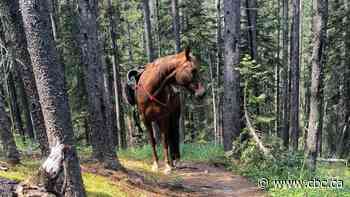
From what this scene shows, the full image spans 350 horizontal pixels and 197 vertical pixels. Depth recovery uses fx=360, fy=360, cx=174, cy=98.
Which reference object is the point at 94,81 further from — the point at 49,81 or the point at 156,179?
the point at 156,179

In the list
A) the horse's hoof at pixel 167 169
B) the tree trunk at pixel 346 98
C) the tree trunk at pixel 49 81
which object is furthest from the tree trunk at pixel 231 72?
the tree trunk at pixel 346 98

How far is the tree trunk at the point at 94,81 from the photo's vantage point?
7.52 meters

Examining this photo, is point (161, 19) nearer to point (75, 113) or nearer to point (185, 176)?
point (75, 113)

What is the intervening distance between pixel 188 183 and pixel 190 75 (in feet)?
9.26

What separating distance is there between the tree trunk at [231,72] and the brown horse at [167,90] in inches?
95.0

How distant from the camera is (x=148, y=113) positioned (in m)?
10.1

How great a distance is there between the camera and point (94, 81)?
766 cm

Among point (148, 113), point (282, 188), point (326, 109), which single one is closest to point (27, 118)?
point (148, 113)

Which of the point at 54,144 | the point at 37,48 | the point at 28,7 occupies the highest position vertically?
the point at 28,7

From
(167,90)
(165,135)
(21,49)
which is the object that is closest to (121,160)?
(165,135)

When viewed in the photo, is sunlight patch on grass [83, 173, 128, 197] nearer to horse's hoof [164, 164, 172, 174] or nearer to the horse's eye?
horse's hoof [164, 164, 172, 174]

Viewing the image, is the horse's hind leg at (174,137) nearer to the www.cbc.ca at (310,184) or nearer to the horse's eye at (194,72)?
the horse's eye at (194,72)

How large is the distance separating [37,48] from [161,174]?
6009mm

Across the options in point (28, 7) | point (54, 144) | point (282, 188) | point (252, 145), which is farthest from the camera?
point (252, 145)
